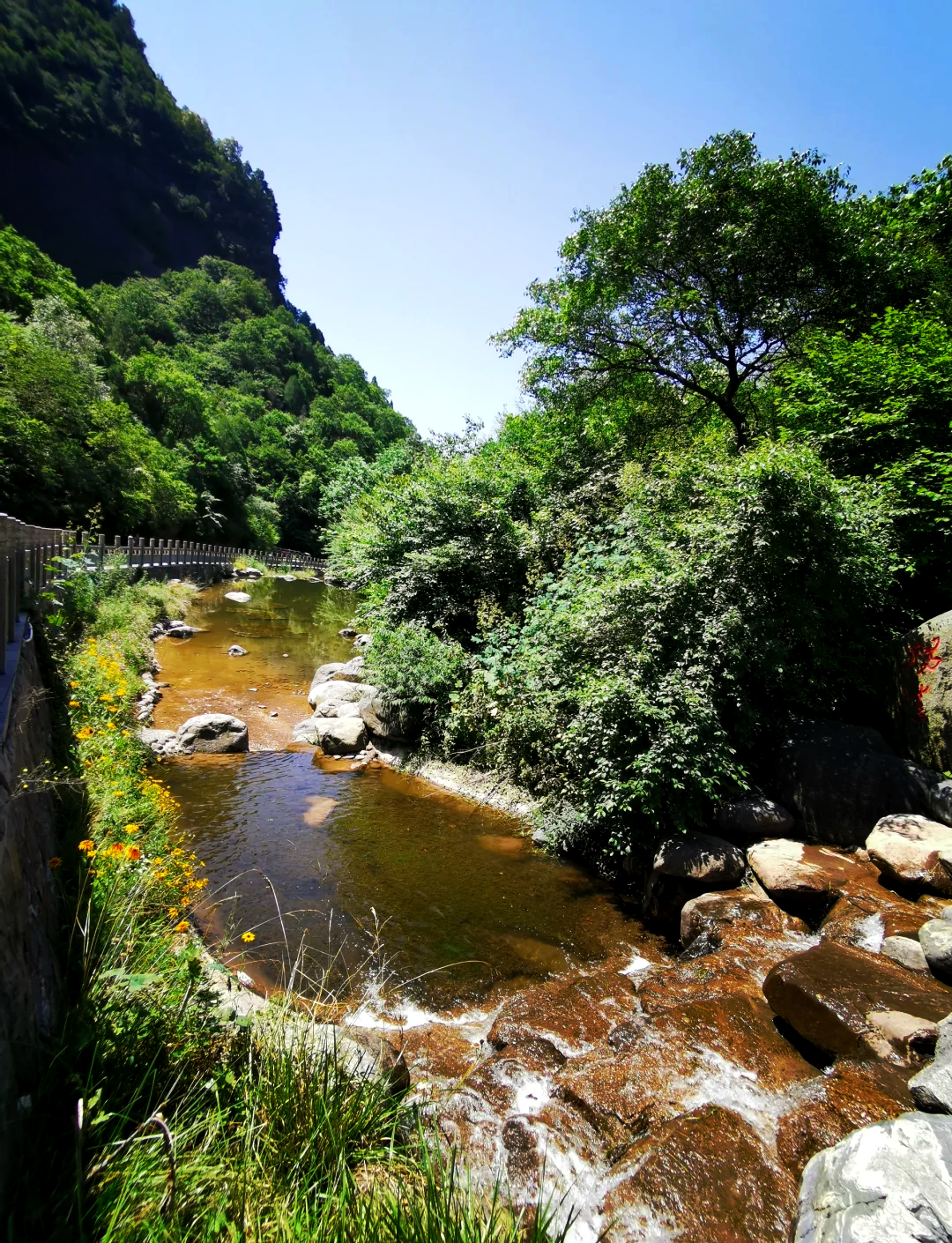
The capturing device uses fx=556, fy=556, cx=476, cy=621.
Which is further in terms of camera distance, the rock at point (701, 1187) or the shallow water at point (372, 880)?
the shallow water at point (372, 880)

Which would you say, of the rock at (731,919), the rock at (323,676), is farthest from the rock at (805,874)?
the rock at (323,676)

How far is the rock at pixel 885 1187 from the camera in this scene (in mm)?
2346

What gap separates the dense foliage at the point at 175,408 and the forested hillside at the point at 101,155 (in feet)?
26.0

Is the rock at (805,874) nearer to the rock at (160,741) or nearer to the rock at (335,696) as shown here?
the rock at (335,696)

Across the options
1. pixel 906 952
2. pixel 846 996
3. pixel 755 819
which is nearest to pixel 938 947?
pixel 906 952

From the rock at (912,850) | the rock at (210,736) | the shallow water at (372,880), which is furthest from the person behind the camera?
the rock at (210,736)

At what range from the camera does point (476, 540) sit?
493 inches

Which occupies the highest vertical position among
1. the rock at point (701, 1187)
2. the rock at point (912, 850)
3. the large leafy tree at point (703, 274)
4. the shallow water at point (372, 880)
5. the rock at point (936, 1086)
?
the large leafy tree at point (703, 274)

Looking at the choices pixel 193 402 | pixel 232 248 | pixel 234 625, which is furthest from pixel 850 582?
pixel 232 248

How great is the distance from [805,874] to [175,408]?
56.9 meters

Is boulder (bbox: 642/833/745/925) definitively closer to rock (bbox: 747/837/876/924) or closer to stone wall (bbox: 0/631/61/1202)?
rock (bbox: 747/837/876/924)

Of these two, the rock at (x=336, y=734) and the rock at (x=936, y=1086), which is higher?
the rock at (x=936, y=1086)

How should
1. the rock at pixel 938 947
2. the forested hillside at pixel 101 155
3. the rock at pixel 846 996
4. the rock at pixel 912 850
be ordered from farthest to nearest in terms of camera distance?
the forested hillside at pixel 101 155 < the rock at pixel 912 850 < the rock at pixel 938 947 < the rock at pixel 846 996

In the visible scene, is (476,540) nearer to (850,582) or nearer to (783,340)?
(850,582)
